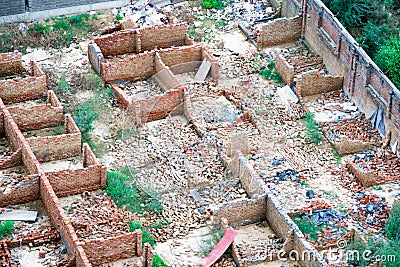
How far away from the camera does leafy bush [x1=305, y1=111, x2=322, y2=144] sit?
29781 millimetres

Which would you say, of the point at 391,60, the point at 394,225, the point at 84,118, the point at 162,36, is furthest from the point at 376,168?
the point at 162,36

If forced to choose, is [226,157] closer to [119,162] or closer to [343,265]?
[119,162]

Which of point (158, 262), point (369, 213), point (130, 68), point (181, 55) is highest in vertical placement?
point (181, 55)

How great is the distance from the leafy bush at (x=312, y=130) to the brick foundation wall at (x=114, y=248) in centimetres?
735

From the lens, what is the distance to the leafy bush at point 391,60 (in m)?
32.4

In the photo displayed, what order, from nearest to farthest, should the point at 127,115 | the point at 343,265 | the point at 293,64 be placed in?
the point at 343,265 → the point at 127,115 → the point at 293,64

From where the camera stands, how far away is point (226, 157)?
2844cm

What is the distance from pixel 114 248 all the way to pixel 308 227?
5145 millimetres

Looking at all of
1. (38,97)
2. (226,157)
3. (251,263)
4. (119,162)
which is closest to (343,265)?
(251,263)

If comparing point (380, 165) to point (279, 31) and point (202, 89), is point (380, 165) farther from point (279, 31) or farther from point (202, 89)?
point (279, 31)

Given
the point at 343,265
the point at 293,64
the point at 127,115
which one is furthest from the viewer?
the point at 293,64

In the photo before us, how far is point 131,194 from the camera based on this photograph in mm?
27375

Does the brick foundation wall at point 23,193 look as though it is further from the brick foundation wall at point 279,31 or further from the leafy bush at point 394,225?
the brick foundation wall at point 279,31

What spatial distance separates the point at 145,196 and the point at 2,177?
4.10 meters
